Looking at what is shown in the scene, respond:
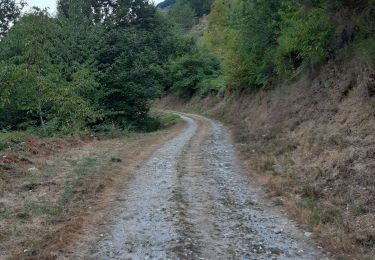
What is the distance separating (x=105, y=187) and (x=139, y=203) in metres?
1.73

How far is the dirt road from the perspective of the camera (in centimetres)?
695

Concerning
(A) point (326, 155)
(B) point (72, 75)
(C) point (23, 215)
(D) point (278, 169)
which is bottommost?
(D) point (278, 169)

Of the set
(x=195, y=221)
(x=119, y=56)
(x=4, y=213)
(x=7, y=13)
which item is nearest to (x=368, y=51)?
(x=195, y=221)

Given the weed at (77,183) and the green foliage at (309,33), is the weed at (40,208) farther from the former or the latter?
the green foliage at (309,33)

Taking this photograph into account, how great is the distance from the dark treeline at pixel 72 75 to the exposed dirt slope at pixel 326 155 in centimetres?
883

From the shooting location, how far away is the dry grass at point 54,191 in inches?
283

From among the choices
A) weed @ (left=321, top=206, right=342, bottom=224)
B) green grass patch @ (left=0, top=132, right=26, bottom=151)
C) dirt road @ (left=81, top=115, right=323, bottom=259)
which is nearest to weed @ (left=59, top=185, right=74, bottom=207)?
dirt road @ (left=81, top=115, right=323, bottom=259)

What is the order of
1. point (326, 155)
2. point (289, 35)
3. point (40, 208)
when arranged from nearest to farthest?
point (40, 208) → point (326, 155) → point (289, 35)

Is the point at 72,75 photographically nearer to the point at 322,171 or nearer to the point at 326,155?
the point at 326,155

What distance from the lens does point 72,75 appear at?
2362 centimetres

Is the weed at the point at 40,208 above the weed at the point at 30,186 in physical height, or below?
below

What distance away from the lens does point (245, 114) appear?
99.6 ft

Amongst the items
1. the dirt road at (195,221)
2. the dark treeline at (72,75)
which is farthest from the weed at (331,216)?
the dark treeline at (72,75)

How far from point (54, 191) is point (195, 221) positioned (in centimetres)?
391
